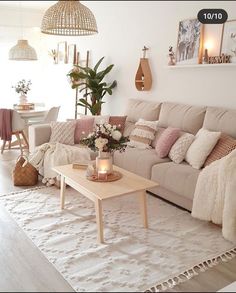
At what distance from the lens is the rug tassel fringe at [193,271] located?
1921 mm

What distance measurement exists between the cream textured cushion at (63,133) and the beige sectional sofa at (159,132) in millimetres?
119

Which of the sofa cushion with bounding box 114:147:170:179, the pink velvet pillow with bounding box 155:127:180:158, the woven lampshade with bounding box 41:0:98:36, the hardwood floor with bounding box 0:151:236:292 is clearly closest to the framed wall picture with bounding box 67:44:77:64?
the sofa cushion with bounding box 114:147:170:179

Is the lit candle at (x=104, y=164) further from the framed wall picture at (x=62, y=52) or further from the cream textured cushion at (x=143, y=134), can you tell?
the framed wall picture at (x=62, y=52)

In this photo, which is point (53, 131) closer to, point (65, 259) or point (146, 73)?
point (146, 73)

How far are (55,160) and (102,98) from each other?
197 centimetres

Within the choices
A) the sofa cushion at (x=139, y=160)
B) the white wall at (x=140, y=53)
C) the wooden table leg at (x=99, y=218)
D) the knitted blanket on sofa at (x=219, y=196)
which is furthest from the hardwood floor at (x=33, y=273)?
the white wall at (x=140, y=53)

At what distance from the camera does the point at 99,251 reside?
227 centimetres

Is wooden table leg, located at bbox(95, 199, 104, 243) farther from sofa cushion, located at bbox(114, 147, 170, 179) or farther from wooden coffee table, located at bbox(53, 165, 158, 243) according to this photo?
sofa cushion, located at bbox(114, 147, 170, 179)

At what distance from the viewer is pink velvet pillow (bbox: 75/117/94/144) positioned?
405 cm

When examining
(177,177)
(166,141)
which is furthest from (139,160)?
(177,177)

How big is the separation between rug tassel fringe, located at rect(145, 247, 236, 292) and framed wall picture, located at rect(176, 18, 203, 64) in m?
2.14

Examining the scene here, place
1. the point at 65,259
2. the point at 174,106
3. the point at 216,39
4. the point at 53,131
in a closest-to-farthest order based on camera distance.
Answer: the point at 65,259, the point at 216,39, the point at 174,106, the point at 53,131

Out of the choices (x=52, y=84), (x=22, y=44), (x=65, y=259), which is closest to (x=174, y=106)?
(x=65, y=259)

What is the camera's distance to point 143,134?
11.9ft
